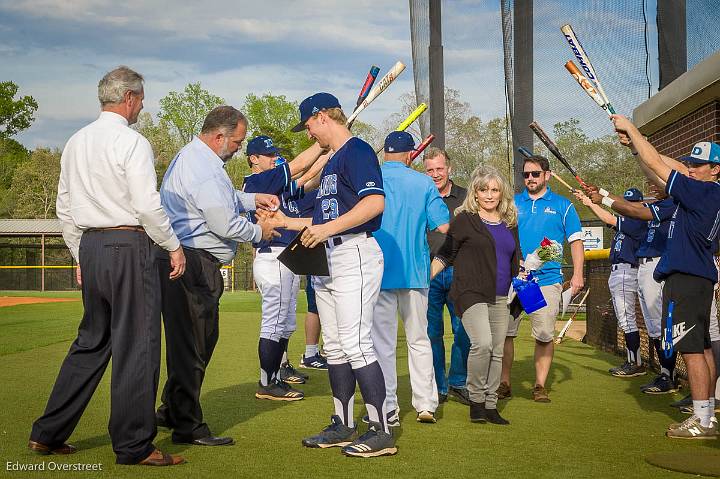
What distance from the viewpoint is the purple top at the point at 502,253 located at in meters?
7.08

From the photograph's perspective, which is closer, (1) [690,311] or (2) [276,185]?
(1) [690,311]

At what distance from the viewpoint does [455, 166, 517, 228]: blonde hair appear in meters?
7.15

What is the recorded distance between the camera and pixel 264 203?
20.8 ft

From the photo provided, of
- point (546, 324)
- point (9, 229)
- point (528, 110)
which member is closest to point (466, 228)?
point (546, 324)

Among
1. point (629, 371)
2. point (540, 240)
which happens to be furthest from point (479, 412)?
point (629, 371)

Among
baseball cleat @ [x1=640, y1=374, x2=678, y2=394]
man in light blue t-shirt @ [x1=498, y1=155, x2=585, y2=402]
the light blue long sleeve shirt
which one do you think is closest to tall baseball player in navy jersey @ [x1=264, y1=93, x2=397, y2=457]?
the light blue long sleeve shirt

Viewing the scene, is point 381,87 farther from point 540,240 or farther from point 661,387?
point 661,387

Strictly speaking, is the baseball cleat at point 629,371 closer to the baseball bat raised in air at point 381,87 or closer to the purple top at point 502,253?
the purple top at point 502,253

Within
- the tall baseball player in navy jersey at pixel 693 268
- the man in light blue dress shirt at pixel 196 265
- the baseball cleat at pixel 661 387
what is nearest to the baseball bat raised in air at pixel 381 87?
the man in light blue dress shirt at pixel 196 265

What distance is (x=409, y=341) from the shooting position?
694 centimetres

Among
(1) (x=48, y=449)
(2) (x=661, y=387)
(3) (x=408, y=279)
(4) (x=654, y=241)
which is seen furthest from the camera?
(4) (x=654, y=241)

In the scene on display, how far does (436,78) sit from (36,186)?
57703 mm

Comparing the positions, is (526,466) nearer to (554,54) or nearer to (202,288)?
(202,288)

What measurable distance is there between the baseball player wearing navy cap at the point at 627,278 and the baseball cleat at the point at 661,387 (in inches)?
45.9
